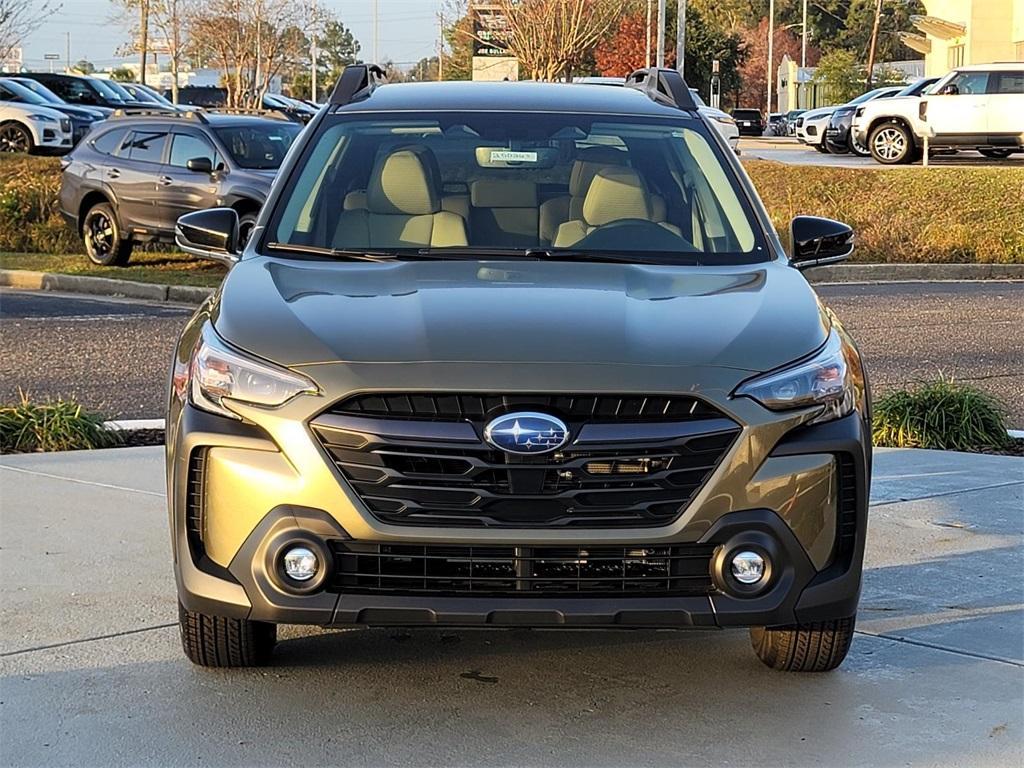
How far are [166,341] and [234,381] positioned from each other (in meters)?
8.87

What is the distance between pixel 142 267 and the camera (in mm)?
18469

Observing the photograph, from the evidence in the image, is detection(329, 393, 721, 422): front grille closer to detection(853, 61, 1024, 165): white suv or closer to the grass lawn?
the grass lawn

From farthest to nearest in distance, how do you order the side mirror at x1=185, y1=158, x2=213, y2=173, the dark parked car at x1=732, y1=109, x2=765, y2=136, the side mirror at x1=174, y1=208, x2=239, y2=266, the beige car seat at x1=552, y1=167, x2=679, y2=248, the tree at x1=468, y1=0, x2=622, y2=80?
the dark parked car at x1=732, y1=109, x2=765, y2=136 → the tree at x1=468, y1=0, x2=622, y2=80 → the side mirror at x1=185, y1=158, x2=213, y2=173 → the side mirror at x1=174, y1=208, x2=239, y2=266 → the beige car seat at x1=552, y1=167, x2=679, y2=248

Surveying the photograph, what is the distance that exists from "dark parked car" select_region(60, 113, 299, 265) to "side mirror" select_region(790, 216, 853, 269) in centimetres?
1245

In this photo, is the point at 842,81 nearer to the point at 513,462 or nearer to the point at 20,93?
the point at 20,93

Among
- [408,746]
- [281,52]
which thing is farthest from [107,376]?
[281,52]

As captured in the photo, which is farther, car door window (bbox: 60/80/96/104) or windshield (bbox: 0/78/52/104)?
car door window (bbox: 60/80/96/104)

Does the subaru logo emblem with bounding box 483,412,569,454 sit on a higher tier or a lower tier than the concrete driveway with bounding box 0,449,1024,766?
higher

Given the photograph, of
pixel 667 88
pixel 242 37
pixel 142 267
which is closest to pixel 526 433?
pixel 667 88

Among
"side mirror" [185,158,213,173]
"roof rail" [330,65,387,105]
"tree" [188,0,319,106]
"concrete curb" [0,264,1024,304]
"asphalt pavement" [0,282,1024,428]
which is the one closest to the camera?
"roof rail" [330,65,387,105]

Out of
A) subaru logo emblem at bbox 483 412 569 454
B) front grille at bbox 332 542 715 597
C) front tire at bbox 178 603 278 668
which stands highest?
subaru logo emblem at bbox 483 412 569 454

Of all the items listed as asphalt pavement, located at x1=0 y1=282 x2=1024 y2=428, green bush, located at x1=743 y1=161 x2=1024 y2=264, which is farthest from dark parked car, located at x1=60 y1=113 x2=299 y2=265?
green bush, located at x1=743 y1=161 x2=1024 y2=264

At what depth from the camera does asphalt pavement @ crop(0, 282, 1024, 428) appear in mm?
10477

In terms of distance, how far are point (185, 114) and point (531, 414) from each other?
15.5 meters
